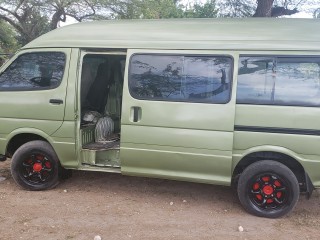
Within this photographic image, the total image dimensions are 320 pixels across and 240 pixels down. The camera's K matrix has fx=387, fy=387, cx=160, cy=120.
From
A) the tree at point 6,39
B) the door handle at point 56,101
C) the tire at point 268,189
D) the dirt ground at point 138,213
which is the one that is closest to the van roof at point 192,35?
the door handle at point 56,101

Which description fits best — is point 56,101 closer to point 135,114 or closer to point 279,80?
point 135,114

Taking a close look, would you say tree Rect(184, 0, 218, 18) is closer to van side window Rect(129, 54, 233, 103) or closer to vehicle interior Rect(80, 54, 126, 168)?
vehicle interior Rect(80, 54, 126, 168)

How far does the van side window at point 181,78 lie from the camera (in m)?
4.38

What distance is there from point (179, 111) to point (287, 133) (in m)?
1.21

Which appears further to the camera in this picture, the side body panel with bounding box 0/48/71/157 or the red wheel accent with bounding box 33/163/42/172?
the red wheel accent with bounding box 33/163/42/172

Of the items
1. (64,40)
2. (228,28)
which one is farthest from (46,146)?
(228,28)

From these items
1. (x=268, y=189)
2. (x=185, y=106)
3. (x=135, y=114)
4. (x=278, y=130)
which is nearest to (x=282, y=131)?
(x=278, y=130)

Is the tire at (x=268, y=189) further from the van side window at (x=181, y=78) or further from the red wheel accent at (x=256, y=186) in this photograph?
the van side window at (x=181, y=78)

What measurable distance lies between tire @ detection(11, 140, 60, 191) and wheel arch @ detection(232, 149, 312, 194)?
93.8 inches

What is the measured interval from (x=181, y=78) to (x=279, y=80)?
3.60ft

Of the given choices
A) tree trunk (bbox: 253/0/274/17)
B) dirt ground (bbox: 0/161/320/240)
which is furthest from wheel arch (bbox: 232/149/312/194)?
tree trunk (bbox: 253/0/274/17)

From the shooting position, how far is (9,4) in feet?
59.5

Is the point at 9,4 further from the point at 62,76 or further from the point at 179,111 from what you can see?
the point at 179,111

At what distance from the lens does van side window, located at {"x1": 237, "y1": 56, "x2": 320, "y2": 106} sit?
414 cm
